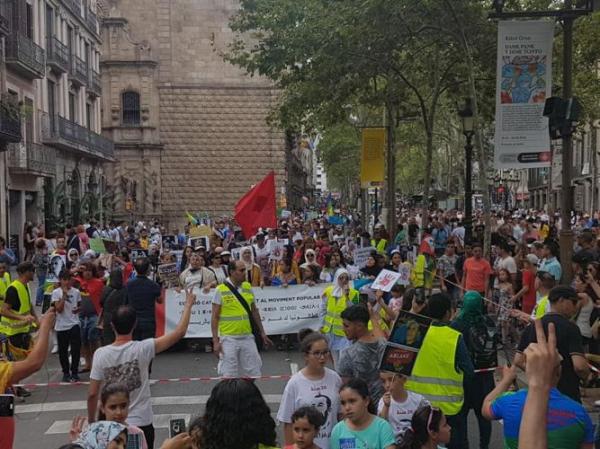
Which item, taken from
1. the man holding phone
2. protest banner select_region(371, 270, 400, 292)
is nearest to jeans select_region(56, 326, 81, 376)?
the man holding phone

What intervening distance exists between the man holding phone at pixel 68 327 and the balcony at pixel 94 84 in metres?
31.2

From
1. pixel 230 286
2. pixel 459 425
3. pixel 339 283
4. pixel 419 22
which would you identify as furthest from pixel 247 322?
pixel 419 22

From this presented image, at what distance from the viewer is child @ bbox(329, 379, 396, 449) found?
15.0 ft

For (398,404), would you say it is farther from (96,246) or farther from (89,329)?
(96,246)

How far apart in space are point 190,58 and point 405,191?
51625 mm

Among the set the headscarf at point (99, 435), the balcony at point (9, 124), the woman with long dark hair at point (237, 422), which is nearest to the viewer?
the woman with long dark hair at point (237, 422)

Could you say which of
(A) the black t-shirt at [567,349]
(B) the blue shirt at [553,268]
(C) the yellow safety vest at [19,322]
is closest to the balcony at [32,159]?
(C) the yellow safety vest at [19,322]

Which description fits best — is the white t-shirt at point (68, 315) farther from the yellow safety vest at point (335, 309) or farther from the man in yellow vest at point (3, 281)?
the yellow safety vest at point (335, 309)

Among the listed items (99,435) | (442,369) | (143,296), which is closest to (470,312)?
(442,369)

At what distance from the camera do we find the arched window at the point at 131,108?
4675cm

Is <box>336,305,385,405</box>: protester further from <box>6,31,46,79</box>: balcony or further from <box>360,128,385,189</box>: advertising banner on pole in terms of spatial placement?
<box>6,31,46,79</box>: balcony

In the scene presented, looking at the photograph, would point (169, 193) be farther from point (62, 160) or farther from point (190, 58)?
point (62, 160)

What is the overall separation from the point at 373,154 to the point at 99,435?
817 inches

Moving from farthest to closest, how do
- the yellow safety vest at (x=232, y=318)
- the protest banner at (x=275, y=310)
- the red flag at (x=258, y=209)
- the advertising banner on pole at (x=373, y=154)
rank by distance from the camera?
the advertising banner on pole at (x=373, y=154) < the red flag at (x=258, y=209) < the protest banner at (x=275, y=310) < the yellow safety vest at (x=232, y=318)
